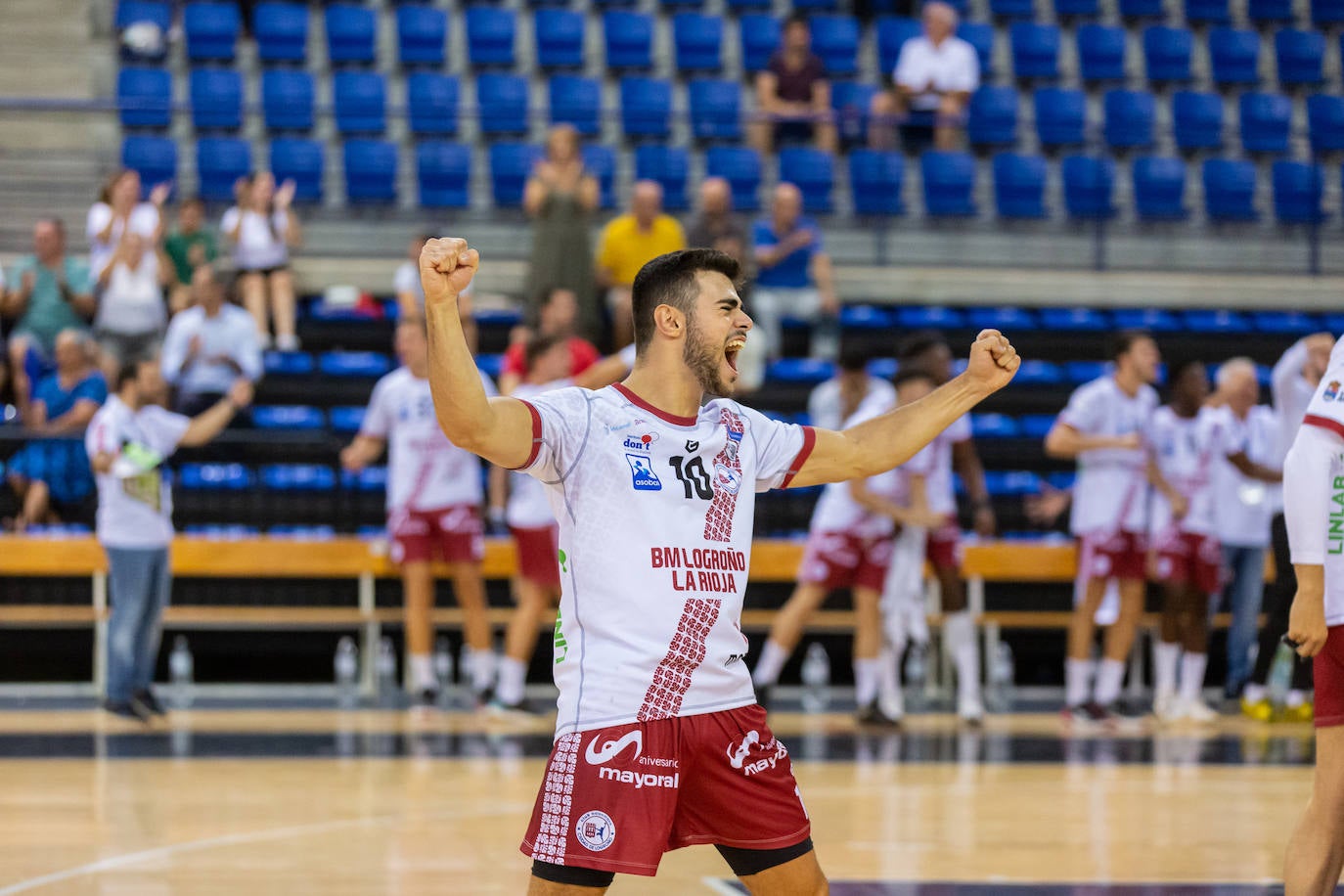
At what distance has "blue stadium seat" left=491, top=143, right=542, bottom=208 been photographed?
A: 1634cm

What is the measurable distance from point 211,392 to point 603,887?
9.87 meters

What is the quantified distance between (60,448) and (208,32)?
6.53 meters

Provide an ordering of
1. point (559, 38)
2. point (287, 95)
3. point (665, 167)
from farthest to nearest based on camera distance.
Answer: point (559, 38) → point (287, 95) → point (665, 167)

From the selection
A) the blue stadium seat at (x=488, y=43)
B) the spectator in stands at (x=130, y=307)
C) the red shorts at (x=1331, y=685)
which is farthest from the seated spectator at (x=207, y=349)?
the red shorts at (x=1331, y=685)

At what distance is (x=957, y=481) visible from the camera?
45.1 feet

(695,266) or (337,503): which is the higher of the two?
(695,266)

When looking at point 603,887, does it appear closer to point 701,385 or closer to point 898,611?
point 701,385

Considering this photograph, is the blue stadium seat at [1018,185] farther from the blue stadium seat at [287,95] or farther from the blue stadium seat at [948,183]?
the blue stadium seat at [287,95]

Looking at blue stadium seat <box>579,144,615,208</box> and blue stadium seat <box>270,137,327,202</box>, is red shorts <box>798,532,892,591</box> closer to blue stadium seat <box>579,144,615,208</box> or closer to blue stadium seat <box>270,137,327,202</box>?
blue stadium seat <box>579,144,615,208</box>

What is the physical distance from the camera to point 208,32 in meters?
17.4

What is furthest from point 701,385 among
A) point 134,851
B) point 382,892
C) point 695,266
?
point 134,851

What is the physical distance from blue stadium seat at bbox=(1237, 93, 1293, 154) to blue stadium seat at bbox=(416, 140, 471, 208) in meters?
7.75

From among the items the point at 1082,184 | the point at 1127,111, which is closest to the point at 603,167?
the point at 1082,184

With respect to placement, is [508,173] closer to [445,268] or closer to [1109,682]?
[1109,682]
